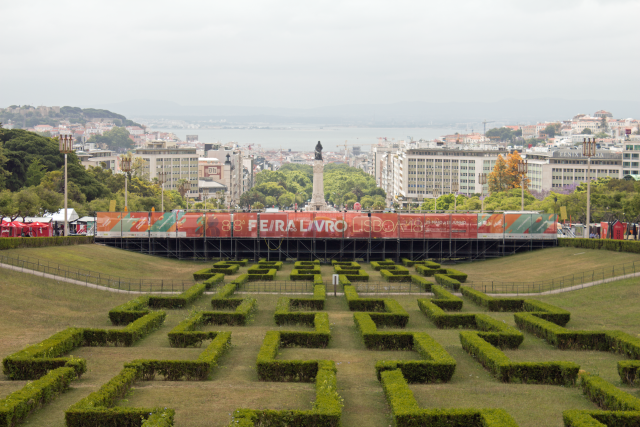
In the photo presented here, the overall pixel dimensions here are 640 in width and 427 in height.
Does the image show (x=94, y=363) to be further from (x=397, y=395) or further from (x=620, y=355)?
(x=620, y=355)

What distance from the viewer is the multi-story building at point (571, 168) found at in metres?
165

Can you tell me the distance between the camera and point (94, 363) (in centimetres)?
2808

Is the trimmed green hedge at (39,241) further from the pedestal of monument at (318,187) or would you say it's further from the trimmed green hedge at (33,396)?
the pedestal of monument at (318,187)

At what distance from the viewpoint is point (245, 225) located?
68.6 m

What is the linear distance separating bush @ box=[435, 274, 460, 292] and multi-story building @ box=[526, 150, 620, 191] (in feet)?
402

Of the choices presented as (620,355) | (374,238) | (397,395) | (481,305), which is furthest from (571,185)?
(397,395)

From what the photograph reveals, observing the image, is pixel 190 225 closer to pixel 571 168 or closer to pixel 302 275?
pixel 302 275

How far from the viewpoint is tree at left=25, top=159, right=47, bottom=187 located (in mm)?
100750

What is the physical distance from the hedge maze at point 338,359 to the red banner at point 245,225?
20.5m

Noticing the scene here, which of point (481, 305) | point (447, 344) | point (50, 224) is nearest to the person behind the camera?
point (447, 344)

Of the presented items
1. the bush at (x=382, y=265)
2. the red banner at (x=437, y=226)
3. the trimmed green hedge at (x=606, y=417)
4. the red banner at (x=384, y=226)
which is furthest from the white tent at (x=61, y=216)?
the trimmed green hedge at (x=606, y=417)

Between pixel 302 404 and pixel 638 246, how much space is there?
4137 cm

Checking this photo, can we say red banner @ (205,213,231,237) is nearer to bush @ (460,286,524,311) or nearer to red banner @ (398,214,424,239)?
red banner @ (398,214,424,239)

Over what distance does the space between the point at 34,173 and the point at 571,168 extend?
411 feet
